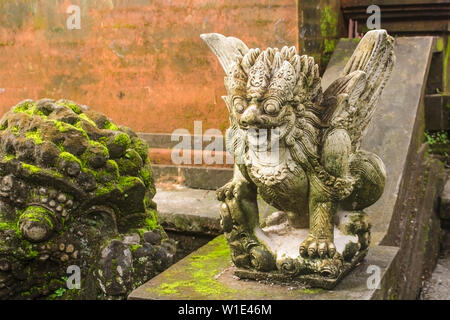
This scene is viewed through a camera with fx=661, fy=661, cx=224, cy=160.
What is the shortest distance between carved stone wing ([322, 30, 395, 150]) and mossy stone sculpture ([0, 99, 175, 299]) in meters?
1.13

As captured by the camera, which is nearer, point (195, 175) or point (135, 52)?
point (195, 175)

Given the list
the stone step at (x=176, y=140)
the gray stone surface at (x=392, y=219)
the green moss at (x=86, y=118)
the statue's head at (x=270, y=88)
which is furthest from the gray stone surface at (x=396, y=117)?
the green moss at (x=86, y=118)

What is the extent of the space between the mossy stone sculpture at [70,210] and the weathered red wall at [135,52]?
187cm

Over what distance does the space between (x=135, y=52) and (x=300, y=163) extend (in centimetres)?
299

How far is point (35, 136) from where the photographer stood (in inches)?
133

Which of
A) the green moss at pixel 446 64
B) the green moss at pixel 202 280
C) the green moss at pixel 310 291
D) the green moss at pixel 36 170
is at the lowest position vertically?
the green moss at pixel 202 280

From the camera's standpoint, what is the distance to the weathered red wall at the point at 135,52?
5.24 m

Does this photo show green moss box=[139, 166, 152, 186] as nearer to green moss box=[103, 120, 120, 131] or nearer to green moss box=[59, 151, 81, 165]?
green moss box=[103, 120, 120, 131]

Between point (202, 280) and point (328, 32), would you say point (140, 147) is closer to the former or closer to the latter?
point (202, 280)

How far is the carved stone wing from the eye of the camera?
311 cm

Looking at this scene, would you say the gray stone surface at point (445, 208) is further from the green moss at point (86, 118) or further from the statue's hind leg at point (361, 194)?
the green moss at point (86, 118)

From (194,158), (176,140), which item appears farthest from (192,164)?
(176,140)

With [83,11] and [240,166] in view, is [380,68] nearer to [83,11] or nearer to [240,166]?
[240,166]

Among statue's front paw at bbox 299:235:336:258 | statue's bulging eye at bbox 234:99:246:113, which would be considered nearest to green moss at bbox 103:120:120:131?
statue's bulging eye at bbox 234:99:246:113
